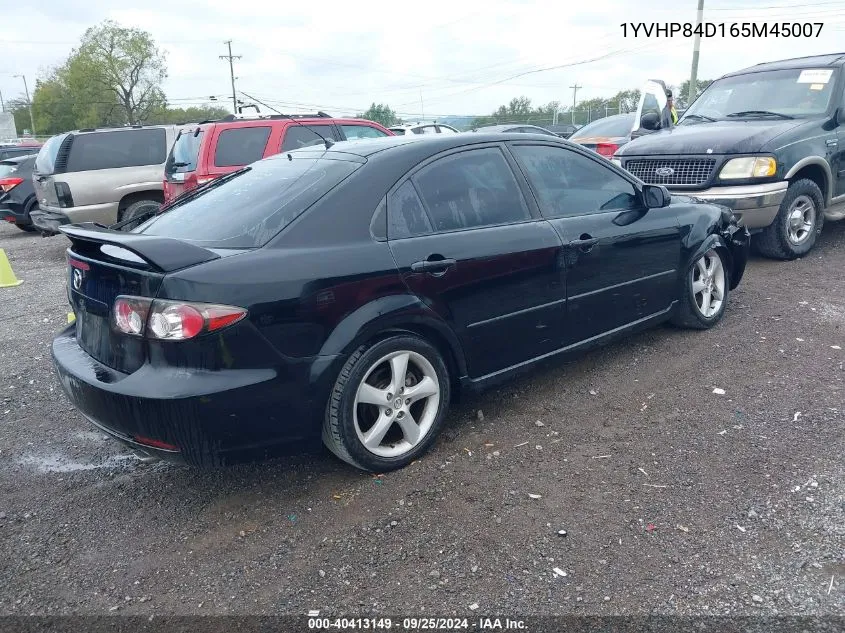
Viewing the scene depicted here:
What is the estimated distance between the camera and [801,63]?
7875 mm

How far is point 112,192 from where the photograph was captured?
33.0ft

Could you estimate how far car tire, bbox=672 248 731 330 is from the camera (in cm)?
495

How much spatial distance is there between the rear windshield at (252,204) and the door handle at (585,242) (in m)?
1.38

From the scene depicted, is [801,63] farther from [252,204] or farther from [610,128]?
[252,204]

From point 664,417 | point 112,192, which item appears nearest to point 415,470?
point 664,417

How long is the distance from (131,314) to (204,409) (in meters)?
0.51

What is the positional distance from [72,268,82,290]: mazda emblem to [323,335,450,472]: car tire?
1.31 meters

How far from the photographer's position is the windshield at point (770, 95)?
7.43m

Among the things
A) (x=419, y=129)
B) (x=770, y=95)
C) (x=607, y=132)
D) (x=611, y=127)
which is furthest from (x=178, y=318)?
(x=419, y=129)

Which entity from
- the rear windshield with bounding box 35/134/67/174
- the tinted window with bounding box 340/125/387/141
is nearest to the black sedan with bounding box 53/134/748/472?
the tinted window with bounding box 340/125/387/141

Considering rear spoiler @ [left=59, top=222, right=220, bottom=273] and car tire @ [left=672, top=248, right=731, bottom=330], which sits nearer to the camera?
rear spoiler @ [left=59, top=222, right=220, bottom=273]

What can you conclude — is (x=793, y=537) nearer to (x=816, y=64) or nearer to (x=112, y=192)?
(x=816, y=64)

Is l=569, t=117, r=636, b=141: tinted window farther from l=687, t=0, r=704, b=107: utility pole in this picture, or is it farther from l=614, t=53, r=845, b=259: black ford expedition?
l=687, t=0, r=704, b=107: utility pole

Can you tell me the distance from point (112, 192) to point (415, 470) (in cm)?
845
